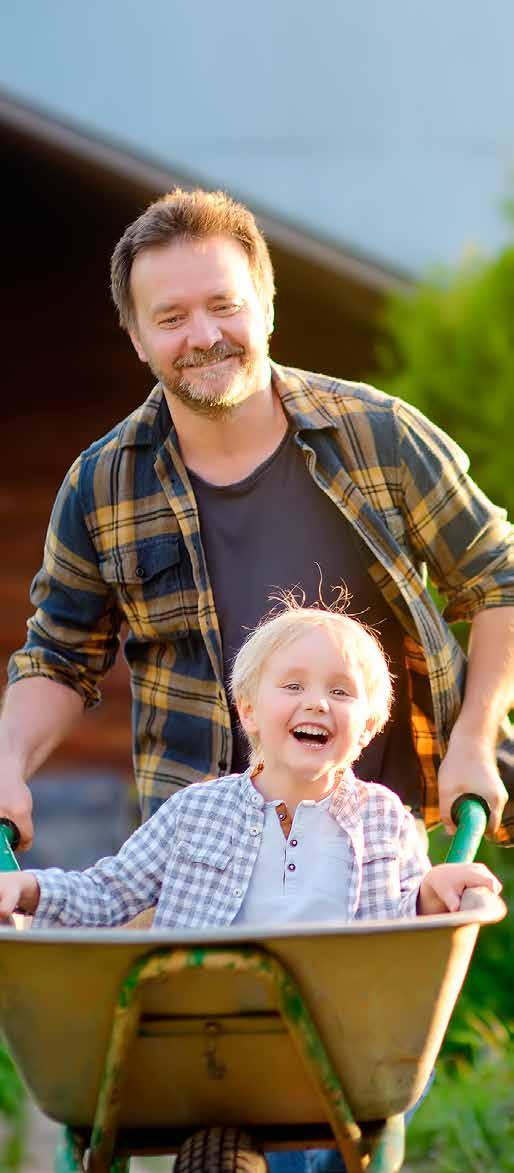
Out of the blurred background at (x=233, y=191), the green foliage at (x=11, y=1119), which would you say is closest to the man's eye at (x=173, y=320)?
the green foliage at (x=11, y=1119)

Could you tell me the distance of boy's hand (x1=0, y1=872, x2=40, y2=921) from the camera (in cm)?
224

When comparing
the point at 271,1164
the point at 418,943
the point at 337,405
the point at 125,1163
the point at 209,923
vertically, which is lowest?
the point at 271,1164

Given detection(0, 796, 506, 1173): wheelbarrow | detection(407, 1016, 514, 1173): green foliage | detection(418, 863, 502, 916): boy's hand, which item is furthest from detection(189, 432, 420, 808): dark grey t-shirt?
detection(407, 1016, 514, 1173): green foliage

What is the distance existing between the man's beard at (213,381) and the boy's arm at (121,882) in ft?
2.17

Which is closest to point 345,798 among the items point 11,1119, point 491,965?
point 11,1119

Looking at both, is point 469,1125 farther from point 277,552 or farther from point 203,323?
point 203,323

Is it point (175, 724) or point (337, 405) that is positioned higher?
point (337, 405)

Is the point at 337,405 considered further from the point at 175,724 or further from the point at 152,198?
the point at 152,198

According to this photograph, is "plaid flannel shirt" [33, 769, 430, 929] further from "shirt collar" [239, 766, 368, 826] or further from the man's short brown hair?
the man's short brown hair

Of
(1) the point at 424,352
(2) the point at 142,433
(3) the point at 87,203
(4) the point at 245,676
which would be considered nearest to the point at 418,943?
(4) the point at 245,676

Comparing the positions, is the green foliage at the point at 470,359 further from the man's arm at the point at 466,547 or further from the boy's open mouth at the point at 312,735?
the boy's open mouth at the point at 312,735

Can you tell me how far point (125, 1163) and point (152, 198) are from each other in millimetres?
4053

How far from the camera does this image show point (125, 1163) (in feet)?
7.29

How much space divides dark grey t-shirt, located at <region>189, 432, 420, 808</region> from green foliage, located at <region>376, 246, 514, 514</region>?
2.39m
